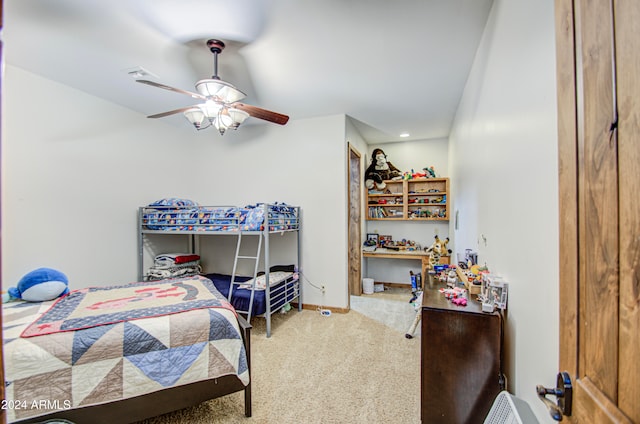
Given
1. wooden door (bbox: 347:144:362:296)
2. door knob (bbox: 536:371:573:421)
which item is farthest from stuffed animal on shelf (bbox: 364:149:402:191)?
door knob (bbox: 536:371:573:421)

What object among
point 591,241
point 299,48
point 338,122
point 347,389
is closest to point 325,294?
point 347,389

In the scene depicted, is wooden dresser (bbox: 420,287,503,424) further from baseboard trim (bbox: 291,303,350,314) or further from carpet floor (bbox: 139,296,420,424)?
baseboard trim (bbox: 291,303,350,314)

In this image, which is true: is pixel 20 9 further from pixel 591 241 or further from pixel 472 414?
pixel 472 414

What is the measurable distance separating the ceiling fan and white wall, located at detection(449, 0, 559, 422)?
1538 millimetres

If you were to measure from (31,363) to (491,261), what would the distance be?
258cm

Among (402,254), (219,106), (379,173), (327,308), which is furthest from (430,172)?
(219,106)

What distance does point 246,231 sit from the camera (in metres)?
3.21

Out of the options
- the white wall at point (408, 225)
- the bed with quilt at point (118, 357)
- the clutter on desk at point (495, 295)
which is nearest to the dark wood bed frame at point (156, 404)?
the bed with quilt at point (118, 357)

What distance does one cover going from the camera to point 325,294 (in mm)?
3779

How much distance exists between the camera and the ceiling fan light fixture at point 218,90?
2.16 metres

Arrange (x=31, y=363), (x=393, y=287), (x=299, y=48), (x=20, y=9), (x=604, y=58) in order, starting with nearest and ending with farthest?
(x=604, y=58)
(x=31, y=363)
(x=20, y=9)
(x=299, y=48)
(x=393, y=287)

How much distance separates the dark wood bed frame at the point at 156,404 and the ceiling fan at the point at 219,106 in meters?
1.71

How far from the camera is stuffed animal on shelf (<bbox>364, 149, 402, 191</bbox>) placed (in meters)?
5.01

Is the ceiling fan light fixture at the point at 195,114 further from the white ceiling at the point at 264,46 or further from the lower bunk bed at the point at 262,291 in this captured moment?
the lower bunk bed at the point at 262,291
